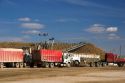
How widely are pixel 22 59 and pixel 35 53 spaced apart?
3.56 metres

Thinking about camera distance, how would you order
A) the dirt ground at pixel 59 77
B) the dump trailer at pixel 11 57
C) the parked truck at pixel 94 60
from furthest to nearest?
the parked truck at pixel 94 60 < the dump trailer at pixel 11 57 < the dirt ground at pixel 59 77

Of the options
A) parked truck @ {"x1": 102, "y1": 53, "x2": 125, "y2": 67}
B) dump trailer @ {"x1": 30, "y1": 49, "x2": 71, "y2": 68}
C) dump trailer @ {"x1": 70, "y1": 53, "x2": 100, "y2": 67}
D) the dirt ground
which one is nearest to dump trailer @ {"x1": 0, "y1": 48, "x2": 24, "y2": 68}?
dump trailer @ {"x1": 30, "y1": 49, "x2": 71, "y2": 68}

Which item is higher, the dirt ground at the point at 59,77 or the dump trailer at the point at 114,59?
the dump trailer at the point at 114,59

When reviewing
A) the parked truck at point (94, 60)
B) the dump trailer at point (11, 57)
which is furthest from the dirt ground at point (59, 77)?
the parked truck at point (94, 60)

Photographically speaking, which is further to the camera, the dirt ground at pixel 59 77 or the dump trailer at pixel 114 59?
the dump trailer at pixel 114 59

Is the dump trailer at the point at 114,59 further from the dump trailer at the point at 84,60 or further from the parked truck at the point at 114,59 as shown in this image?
the dump trailer at the point at 84,60

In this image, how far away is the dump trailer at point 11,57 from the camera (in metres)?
56.9

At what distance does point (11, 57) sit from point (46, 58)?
6.89 metres

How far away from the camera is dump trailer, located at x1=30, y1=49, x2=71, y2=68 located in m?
62.5

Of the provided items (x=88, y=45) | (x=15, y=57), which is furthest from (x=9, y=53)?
(x=88, y=45)

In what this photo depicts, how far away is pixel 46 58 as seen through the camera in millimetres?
62719

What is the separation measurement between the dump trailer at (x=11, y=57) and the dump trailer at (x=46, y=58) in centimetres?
335

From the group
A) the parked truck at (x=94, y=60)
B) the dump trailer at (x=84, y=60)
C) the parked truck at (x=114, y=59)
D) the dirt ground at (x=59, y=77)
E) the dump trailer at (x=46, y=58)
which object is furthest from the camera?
the parked truck at (x=114, y=59)

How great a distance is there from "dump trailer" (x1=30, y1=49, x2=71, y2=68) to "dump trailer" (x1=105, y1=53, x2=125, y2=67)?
50.7ft
